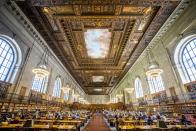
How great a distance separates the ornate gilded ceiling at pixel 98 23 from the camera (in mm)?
6605

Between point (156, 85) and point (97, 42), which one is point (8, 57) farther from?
point (156, 85)

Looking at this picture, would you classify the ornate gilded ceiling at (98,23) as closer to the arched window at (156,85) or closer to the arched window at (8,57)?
the arched window at (8,57)

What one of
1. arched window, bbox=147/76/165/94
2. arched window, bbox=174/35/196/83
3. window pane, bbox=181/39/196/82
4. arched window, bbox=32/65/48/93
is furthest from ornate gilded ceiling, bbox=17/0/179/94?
arched window, bbox=32/65/48/93

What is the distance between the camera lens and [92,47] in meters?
11.7

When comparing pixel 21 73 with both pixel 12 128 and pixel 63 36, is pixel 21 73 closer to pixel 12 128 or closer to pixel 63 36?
pixel 63 36

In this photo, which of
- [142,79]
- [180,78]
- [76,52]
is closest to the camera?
[180,78]

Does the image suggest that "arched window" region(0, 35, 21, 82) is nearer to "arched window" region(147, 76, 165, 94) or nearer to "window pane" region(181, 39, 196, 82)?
"arched window" region(147, 76, 165, 94)

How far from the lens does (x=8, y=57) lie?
7883 mm

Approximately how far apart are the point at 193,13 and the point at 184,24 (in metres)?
0.78

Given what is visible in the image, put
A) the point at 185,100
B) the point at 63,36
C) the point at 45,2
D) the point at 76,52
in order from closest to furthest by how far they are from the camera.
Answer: the point at 45,2, the point at 185,100, the point at 63,36, the point at 76,52

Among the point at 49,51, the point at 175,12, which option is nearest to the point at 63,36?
the point at 49,51

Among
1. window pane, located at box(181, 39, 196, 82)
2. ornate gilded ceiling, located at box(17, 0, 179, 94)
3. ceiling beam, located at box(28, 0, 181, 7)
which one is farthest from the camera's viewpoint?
window pane, located at box(181, 39, 196, 82)

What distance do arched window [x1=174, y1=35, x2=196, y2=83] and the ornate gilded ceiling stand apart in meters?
1.99

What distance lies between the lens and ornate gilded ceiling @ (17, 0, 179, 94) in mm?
6605
